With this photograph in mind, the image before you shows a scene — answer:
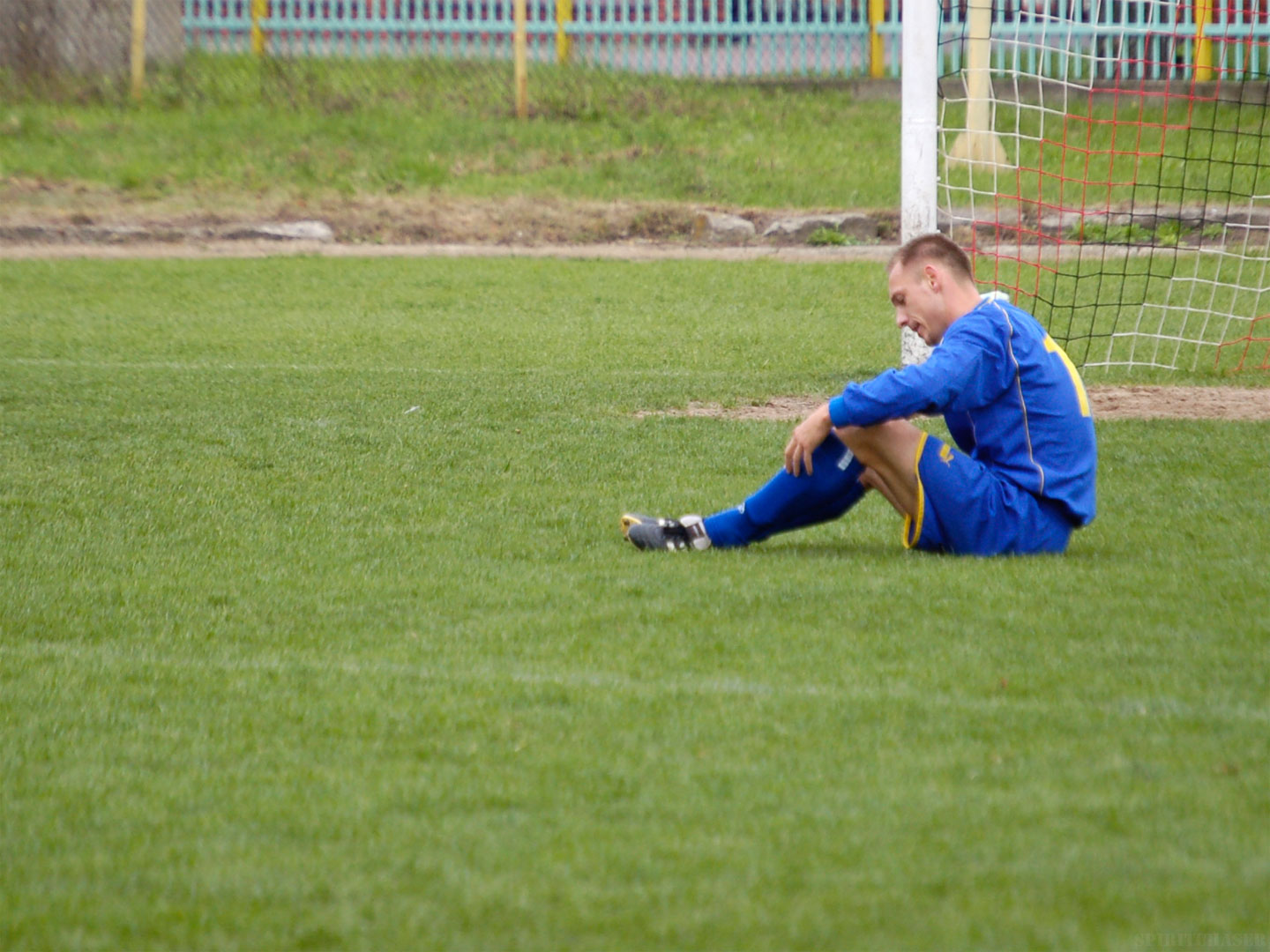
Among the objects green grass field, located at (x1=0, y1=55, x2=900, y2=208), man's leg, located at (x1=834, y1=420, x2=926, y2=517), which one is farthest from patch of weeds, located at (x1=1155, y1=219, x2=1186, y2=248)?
man's leg, located at (x1=834, y1=420, x2=926, y2=517)

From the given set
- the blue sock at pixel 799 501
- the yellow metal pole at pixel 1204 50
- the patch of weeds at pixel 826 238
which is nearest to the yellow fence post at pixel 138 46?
the patch of weeds at pixel 826 238

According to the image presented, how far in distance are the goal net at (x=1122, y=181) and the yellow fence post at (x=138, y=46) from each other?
10.1 m

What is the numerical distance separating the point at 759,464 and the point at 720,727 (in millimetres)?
3034

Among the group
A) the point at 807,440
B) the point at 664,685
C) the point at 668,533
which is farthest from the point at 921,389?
the point at 664,685

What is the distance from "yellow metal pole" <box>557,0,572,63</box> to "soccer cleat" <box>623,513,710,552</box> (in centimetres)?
1555

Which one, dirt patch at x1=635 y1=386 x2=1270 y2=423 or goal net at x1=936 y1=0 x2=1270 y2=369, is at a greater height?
goal net at x1=936 y1=0 x2=1270 y2=369

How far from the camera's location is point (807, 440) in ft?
13.5

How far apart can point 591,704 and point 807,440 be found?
1.24 m

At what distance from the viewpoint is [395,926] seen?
2240 millimetres

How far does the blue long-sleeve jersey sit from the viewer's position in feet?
13.2

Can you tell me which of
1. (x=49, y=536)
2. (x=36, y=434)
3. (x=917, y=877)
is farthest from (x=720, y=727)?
(x=36, y=434)

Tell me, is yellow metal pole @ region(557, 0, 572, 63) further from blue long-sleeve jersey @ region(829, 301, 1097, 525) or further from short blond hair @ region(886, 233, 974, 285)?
blue long-sleeve jersey @ region(829, 301, 1097, 525)

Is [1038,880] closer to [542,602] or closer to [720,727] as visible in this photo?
[720,727]

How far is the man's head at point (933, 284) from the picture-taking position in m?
4.28
